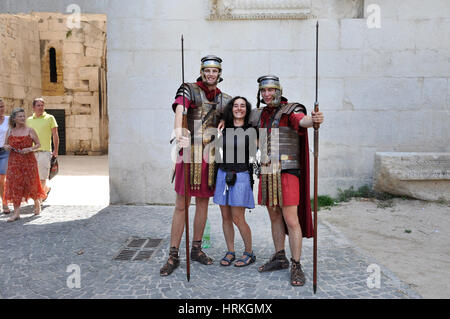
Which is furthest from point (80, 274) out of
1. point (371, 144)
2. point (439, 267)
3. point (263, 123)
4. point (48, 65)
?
point (48, 65)

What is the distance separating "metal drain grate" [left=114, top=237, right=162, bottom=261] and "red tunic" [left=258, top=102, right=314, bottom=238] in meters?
1.36

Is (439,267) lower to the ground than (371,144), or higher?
lower

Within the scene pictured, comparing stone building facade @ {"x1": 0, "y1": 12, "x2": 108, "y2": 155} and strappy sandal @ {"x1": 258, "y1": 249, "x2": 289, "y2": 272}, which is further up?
stone building facade @ {"x1": 0, "y1": 12, "x2": 108, "y2": 155}

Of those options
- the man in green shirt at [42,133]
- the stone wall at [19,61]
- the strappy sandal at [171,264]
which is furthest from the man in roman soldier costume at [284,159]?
the stone wall at [19,61]

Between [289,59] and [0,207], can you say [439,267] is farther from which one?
A: [0,207]

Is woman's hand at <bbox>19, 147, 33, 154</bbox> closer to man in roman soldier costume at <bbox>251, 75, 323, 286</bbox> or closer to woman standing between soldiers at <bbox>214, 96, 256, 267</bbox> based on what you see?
woman standing between soldiers at <bbox>214, 96, 256, 267</bbox>

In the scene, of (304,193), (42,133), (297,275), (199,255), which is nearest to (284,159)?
(304,193)

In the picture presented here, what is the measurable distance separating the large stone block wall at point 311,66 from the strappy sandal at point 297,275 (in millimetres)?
3108

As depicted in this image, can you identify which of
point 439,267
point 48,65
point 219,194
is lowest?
point 439,267

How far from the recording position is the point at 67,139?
14977 millimetres

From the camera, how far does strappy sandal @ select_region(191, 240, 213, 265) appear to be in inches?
136

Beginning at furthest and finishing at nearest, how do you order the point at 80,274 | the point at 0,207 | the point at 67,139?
the point at 67,139 < the point at 0,207 < the point at 80,274

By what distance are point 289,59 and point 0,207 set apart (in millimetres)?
5095

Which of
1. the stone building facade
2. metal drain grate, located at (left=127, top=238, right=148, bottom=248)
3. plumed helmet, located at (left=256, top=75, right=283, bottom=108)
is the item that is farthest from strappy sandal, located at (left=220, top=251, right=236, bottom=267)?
the stone building facade
